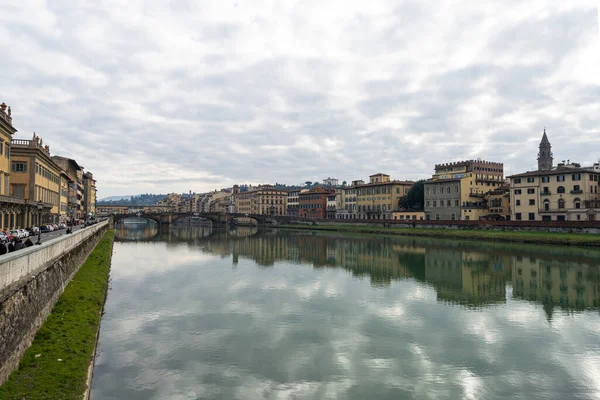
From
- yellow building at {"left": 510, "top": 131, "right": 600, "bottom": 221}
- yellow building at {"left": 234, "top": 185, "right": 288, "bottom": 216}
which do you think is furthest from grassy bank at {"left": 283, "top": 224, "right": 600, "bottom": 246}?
yellow building at {"left": 234, "top": 185, "right": 288, "bottom": 216}

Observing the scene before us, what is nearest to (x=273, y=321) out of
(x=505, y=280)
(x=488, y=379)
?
(x=488, y=379)

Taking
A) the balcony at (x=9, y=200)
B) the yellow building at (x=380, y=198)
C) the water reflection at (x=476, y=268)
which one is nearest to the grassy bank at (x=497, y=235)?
the water reflection at (x=476, y=268)

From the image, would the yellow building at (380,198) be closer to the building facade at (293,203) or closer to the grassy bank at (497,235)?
the grassy bank at (497,235)

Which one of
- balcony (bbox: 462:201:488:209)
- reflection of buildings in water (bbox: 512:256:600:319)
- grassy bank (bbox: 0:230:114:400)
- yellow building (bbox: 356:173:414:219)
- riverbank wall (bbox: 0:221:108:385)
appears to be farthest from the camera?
yellow building (bbox: 356:173:414:219)

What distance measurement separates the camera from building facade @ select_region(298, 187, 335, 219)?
132m

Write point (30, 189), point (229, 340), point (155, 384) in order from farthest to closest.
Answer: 1. point (30, 189)
2. point (229, 340)
3. point (155, 384)

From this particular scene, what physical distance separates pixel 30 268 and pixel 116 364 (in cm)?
460

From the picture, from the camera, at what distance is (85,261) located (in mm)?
33000

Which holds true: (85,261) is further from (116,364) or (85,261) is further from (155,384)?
(155,384)

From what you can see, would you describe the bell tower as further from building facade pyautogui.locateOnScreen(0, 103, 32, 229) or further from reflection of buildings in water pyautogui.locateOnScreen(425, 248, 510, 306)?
building facade pyautogui.locateOnScreen(0, 103, 32, 229)

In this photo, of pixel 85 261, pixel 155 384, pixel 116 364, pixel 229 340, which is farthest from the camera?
pixel 85 261

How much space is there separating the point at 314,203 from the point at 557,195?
7711cm

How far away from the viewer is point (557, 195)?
67438 millimetres

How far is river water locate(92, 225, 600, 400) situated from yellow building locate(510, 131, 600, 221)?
31.7 meters
